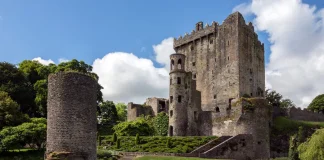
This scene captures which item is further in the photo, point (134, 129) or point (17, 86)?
point (134, 129)

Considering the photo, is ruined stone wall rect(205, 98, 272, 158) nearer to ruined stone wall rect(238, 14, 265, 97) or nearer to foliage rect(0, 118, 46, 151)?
ruined stone wall rect(238, 14, 265, 97)

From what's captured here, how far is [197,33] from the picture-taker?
6938cm

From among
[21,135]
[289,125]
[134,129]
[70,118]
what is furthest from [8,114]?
[289,125]

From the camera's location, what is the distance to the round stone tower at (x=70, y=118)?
20.9 m

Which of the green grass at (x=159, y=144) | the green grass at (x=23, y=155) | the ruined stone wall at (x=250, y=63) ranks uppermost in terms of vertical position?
the ruined stone wall at (x=250, y=63)

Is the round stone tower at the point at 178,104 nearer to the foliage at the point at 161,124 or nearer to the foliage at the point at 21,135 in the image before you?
the foliage at the point at 161,124

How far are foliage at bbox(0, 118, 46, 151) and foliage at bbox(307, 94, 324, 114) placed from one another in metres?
58.0

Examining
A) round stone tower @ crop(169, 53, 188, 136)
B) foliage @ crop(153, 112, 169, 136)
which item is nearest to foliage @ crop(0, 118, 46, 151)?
round stone tower @ crop(169, 53, 188, 136)

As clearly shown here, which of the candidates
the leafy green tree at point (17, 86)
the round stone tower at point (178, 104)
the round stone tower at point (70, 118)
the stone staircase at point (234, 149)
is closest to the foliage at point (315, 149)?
the stone staircase at point (234, 149)

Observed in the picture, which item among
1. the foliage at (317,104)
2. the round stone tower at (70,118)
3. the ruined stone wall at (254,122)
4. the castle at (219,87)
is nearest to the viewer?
the round stone tower at (70,118)

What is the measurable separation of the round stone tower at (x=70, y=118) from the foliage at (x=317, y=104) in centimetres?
6675

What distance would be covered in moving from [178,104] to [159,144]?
401 inches

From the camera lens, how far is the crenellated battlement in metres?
66.8

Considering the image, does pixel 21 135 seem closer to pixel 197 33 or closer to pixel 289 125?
pixel 289 125
